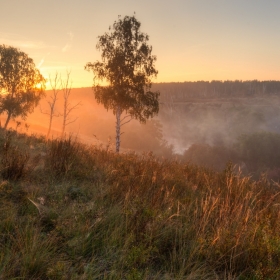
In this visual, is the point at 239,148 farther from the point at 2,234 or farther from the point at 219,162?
the point at 2,234

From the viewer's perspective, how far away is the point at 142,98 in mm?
21297

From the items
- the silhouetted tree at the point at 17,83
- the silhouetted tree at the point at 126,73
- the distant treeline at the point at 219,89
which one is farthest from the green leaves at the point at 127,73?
the distant treeline at the point at 219,89

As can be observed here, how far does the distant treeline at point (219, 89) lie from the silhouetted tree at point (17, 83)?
102651mm

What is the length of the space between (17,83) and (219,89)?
415ft

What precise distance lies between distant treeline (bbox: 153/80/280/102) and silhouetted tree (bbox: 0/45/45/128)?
4041 inches

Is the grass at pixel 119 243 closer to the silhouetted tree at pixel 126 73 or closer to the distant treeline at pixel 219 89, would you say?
the silhouetted tree at pixel 126 73

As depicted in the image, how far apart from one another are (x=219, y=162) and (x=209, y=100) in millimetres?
81301

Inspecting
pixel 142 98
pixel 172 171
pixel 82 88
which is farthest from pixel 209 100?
pixel 172 171

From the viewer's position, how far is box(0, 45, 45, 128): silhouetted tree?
28.4 metres

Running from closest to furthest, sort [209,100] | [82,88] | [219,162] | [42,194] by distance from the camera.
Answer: [42,194] < [219,162] < [209,100] < [82,88]

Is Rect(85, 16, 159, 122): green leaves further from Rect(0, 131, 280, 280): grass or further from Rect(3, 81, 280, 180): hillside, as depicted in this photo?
Rect(0, 131, 280, 280): grass

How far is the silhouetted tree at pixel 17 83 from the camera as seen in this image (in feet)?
93.3

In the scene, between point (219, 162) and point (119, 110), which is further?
point (219, 162)

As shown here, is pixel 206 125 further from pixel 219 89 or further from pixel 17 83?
pixel 17 83
